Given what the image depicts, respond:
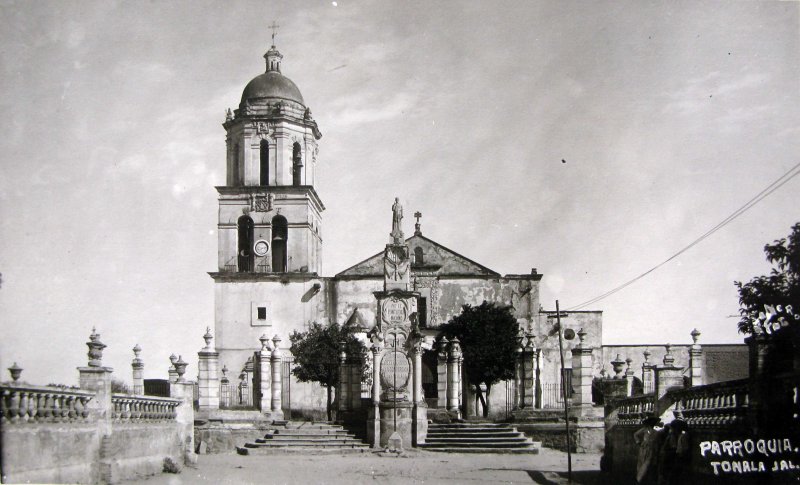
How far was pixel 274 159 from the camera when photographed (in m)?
49.0

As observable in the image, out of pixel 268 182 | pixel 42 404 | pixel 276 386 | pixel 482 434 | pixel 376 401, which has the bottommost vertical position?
pixel 482 434

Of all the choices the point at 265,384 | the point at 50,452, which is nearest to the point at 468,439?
the point at 265,384

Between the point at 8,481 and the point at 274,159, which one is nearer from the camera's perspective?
the point at 8,481

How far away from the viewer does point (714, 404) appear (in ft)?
47.5

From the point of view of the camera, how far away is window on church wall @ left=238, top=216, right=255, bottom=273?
49875 mm

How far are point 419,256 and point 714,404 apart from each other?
38.6 meters

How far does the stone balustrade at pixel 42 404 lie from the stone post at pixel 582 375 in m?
18.5

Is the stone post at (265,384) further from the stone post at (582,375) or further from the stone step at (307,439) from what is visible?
the stone post at (582,375)

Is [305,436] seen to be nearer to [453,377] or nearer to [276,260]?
[453,377]

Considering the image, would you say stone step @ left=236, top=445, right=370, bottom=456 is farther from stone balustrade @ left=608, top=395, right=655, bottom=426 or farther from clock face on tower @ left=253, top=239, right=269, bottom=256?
clock face on tower @ left=253, top=239, right=269, bottom=256

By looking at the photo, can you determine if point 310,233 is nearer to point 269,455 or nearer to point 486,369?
point 486,369

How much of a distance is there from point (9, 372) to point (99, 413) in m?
2.54

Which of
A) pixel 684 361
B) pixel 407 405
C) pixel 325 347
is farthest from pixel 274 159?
pixel 684 361

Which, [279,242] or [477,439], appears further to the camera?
[279,242]
